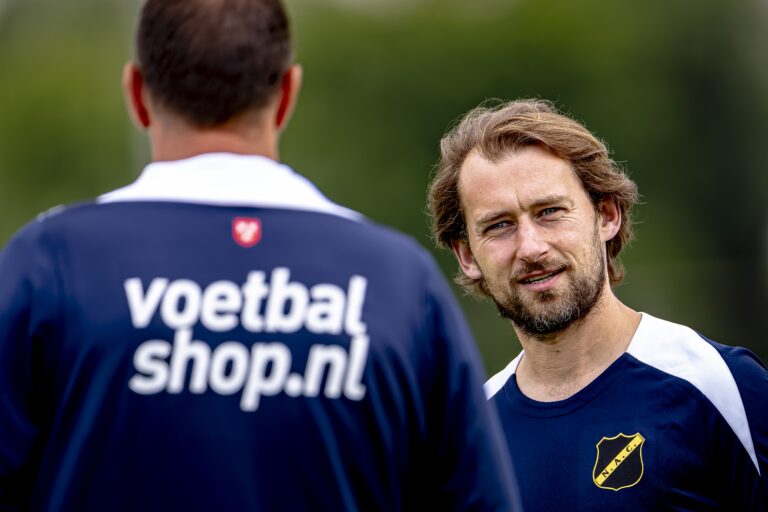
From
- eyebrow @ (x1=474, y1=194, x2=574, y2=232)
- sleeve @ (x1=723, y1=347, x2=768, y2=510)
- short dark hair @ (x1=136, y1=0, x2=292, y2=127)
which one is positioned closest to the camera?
short dark hair @ (x1=136, y1=0, x2=292, y2=127)

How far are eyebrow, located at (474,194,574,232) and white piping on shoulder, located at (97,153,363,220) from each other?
2016 millimetres

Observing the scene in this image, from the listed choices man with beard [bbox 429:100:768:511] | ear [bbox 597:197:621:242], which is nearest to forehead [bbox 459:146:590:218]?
man with beard [bbox 429:100:768:511]

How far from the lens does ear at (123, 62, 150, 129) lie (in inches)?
122

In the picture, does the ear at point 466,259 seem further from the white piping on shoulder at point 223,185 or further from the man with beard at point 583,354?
the white piping on shoulder at point 223,185

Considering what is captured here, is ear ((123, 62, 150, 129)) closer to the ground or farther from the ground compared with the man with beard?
farther from the ground

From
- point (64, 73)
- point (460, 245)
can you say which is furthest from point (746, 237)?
point (460, 245)

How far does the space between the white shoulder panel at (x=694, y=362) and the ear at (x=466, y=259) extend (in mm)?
670

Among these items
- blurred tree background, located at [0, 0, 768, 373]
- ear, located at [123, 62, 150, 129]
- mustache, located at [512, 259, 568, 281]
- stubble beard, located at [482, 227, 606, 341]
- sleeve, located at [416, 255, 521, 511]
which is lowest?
sleeve, located at [416, 255, 521, 511]

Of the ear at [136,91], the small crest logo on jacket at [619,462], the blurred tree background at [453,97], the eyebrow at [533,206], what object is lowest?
the small crest logo on jacket at [619,462]

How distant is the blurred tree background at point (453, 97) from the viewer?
116 ft

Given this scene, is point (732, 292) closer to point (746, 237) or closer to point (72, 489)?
point (746, 237)

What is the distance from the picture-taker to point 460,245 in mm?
5609

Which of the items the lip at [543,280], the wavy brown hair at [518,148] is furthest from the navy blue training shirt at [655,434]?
the wavy brown hair at [518,148]

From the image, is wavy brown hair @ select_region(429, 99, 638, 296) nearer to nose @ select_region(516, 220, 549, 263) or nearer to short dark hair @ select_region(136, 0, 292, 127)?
nose @ select_region(516, 220, 549, 263)
